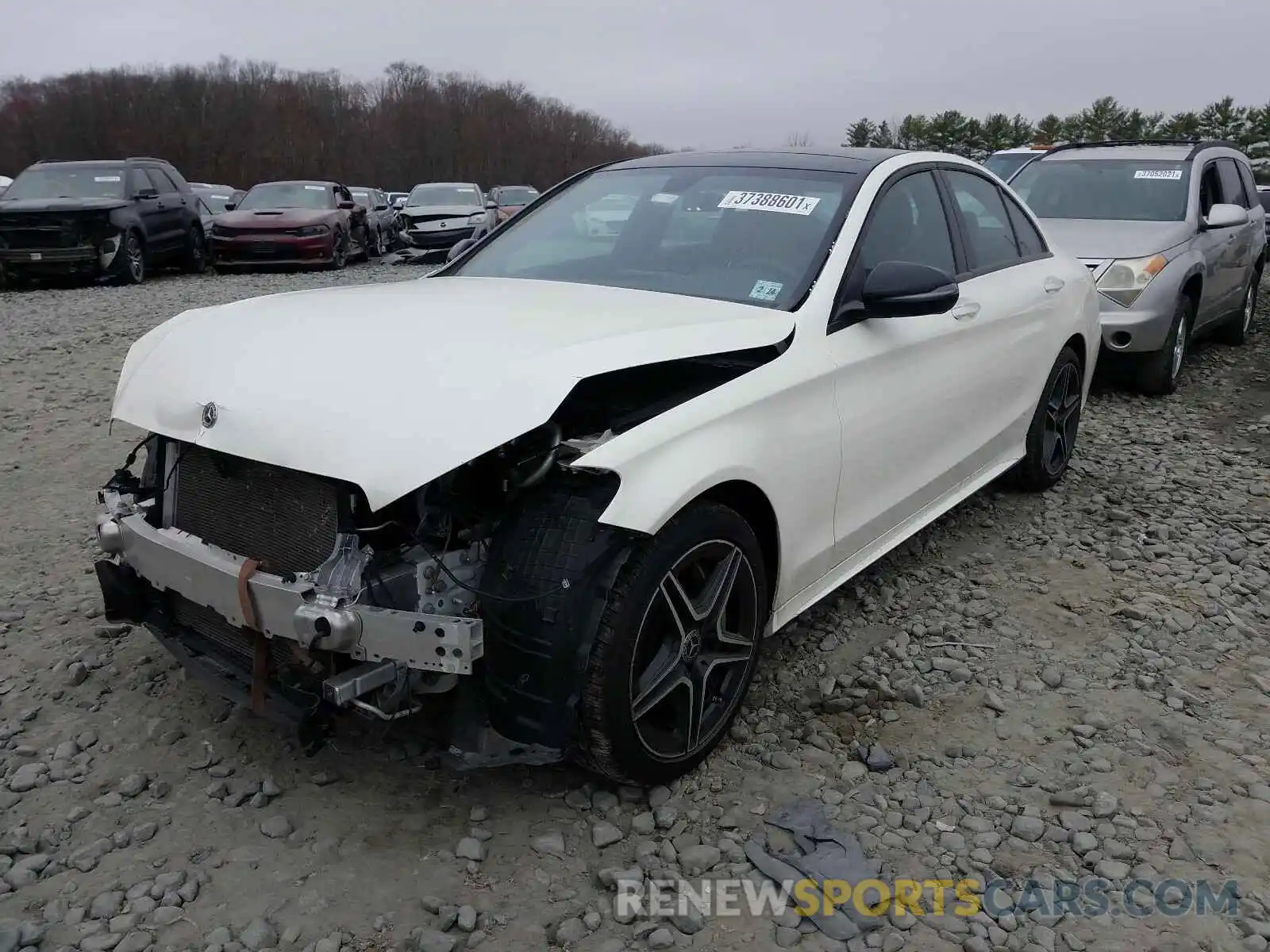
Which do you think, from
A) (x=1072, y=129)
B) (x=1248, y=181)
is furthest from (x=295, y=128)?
(x=1248, y=181)

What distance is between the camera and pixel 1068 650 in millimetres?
3553

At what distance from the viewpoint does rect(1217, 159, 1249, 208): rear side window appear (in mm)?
8345

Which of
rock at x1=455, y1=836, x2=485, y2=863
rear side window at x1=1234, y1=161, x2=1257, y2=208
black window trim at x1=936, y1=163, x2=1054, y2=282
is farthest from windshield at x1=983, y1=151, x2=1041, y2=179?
rock at x1=455, y1=836, x2=485, y2=863

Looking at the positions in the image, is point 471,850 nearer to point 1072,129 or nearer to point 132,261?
point 132,261

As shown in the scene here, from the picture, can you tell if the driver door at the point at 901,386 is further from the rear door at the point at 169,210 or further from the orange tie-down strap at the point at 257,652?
the rear door at the point at 169,210

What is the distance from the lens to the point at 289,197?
16000mm

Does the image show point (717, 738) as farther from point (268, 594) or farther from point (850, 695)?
point (268, 594)

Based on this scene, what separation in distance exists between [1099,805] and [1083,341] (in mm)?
3100

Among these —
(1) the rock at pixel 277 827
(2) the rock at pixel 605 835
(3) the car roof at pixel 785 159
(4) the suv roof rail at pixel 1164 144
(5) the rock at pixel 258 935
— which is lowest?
(2) the rock at pixel 605 835

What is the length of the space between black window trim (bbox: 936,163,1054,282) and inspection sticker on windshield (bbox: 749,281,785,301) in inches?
45.6

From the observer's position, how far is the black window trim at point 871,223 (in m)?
3.14

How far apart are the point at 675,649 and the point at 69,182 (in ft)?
46.9

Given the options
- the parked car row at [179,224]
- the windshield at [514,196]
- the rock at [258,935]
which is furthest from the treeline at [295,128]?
the rock at [258,935]

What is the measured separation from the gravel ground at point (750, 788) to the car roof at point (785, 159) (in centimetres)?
167
